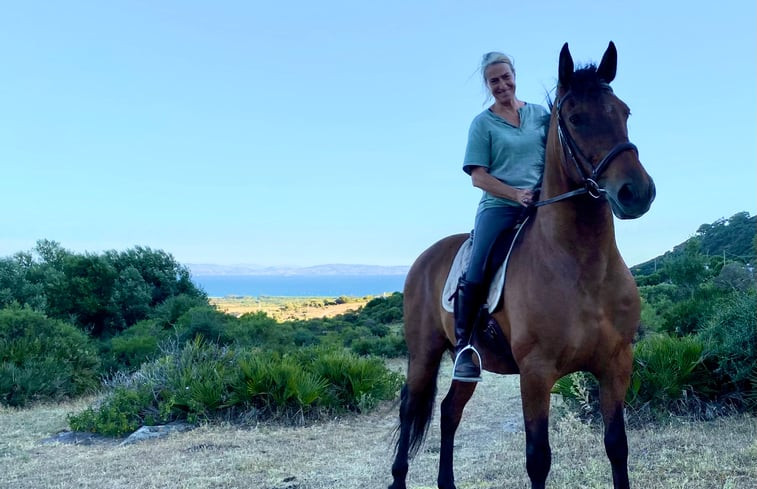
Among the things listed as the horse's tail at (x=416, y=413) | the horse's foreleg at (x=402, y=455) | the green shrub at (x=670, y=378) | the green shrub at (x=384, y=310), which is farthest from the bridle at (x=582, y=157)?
the green shrub at (x=384, y=310)

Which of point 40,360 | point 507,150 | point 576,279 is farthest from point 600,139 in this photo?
point 40,360

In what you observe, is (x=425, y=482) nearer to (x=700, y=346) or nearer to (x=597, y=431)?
(x=597, y=431)

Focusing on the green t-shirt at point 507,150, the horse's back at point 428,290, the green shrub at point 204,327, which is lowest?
the green shrub at point 204,327

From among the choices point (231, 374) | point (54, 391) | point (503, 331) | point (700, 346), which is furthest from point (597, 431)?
point (54, 391)

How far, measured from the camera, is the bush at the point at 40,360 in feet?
35.4

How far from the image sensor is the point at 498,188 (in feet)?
13.1

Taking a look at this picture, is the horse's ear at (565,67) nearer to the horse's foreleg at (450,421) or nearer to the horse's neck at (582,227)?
the horse's neck at (582,227)

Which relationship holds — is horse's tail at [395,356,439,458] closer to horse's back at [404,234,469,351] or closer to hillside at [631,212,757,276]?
horse's back at [404,234,469,351]

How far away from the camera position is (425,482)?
5289 millimetres

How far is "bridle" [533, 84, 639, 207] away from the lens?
2990 millimetres

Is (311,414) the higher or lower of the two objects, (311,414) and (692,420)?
the lower

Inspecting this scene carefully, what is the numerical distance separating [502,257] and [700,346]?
412cm

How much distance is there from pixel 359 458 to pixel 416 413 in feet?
5.81

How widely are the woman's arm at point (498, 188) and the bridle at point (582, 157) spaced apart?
215mm
